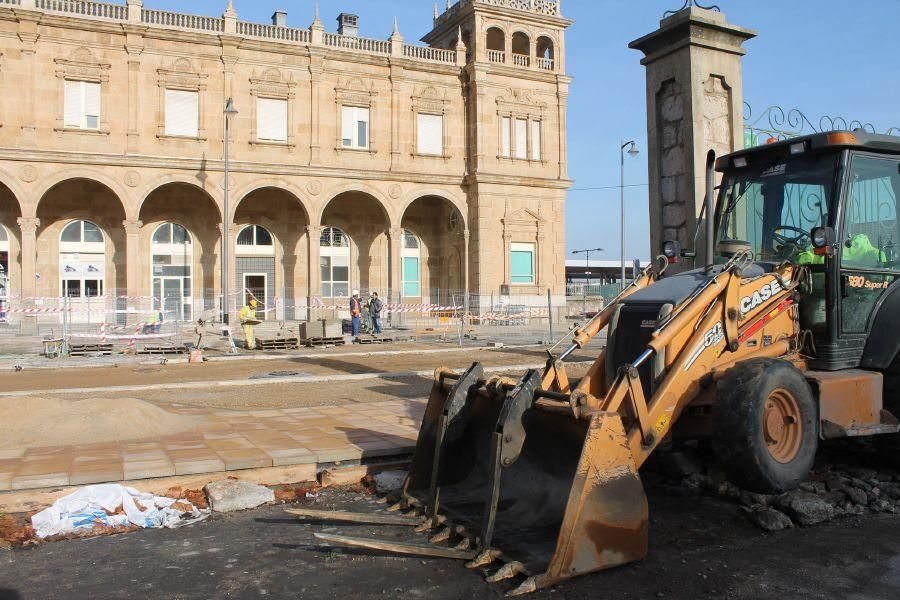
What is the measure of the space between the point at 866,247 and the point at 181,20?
106ft

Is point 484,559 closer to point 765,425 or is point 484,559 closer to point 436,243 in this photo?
point 765,425

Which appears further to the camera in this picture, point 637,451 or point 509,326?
point 509,326

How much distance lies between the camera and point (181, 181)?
1288 inches

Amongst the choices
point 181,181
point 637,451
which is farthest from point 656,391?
point 181,181

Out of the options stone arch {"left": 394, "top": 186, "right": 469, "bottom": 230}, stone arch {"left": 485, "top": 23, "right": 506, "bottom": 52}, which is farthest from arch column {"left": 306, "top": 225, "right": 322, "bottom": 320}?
stone arch {"left": 485, "top": 23, "right": 506, "bottom": 52}

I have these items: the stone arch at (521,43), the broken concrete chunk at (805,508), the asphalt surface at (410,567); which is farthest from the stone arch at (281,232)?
the broken concrete chunk at (805,508)

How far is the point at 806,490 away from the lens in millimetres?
5922

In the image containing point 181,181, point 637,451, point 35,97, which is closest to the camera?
point 637,451

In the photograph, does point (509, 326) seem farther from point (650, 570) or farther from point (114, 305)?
point (650, 570)

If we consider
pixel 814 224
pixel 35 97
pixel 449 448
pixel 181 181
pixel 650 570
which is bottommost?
pixel 650 570

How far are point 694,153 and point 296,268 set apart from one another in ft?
94.9

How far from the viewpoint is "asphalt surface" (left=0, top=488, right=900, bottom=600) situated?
4.35m

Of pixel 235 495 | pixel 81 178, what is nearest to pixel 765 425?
pixel 235 495

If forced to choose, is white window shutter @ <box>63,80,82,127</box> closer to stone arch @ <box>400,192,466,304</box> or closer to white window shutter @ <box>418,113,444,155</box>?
white window shutter @ <box>418,113,444,155</box>
